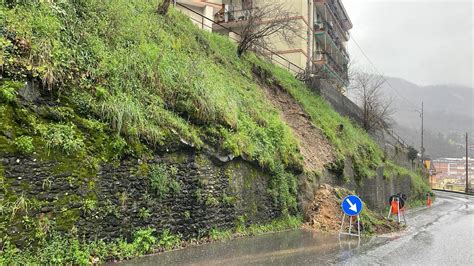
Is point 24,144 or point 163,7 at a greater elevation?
point 163,7

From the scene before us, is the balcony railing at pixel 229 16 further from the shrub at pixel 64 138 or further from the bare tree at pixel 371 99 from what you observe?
the shrub at pixel 64 138

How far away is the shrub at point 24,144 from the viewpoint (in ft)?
22.8

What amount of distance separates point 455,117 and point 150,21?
16935 centimetres

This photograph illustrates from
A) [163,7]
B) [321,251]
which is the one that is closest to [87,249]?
[321,251]

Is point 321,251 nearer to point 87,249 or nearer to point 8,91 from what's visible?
point 87,249

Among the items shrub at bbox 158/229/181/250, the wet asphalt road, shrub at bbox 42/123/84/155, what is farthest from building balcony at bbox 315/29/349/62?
shrub at bbox 42/123/84/155

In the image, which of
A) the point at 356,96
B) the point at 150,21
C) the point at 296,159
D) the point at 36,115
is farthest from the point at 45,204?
the point at 356,96

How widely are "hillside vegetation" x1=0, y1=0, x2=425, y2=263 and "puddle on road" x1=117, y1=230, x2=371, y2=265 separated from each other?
2157mm

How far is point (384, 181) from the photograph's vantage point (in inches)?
1118

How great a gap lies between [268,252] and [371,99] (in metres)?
29.5

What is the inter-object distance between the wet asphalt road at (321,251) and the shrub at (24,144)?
109 inches

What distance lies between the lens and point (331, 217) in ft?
50.7

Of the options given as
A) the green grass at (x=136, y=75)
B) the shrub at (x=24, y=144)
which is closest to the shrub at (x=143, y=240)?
the green grass at (x=136, y=75)

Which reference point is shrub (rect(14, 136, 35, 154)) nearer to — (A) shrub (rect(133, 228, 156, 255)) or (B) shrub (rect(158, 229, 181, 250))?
(A) shrub (rect(133, 228, 156, 255))
